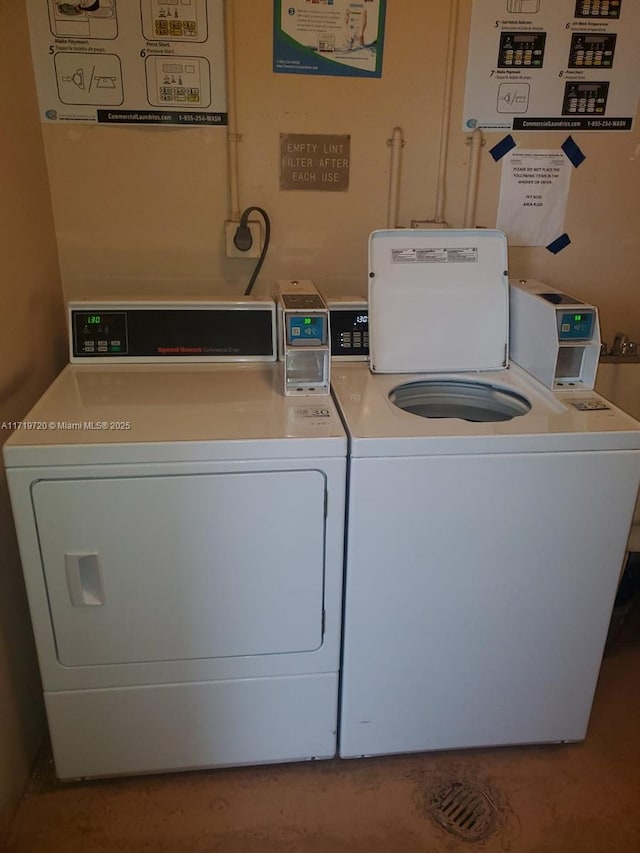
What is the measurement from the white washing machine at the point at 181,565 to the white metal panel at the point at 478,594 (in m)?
0.08

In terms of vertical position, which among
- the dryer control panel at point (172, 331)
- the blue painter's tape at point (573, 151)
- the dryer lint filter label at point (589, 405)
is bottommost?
the dryer lint filter label at point (589, 405)

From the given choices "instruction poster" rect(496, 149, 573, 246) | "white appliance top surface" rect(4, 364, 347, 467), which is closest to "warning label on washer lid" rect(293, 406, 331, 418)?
"white appliance top surface" rect(4, 364, 347, 467)

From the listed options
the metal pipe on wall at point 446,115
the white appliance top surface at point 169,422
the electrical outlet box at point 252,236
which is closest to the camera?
the white appliance top surface at point 169,422

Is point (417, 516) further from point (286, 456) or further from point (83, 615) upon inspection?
point (83, 615)

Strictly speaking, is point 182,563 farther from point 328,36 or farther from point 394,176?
point 328,36

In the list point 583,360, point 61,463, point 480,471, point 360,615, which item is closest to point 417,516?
point 480,471

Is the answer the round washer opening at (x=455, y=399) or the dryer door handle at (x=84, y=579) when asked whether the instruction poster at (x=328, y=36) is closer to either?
the round washer opening at (x=455, y=399)

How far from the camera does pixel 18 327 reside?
161 cm

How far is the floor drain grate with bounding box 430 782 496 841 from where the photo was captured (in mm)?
1516

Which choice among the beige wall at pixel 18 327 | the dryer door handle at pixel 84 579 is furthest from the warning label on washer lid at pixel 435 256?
the dryer door handle at pixel 84 579

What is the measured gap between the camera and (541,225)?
210 centimetres

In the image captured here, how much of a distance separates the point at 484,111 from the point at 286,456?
1.33 meters

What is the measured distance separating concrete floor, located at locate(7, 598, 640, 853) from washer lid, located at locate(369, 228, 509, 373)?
42.7 inches

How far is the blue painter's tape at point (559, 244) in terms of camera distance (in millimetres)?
2119
